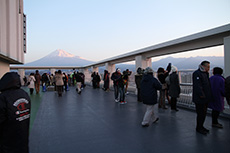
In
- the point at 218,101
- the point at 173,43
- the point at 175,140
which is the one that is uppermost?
the point at 173,43

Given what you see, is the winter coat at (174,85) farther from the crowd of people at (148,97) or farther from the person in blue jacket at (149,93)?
the person in blue jacket at (149,93)

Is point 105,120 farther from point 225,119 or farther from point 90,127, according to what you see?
point 225,119

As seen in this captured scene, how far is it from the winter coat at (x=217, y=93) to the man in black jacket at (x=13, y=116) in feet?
14.5

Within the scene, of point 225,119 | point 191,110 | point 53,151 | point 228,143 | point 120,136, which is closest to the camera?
point 53,151

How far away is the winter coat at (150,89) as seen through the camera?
4457 millimetres

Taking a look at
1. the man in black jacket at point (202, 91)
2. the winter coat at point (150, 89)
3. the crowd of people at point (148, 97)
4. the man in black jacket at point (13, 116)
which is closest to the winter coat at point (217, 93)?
the crowd of people at point (148, 97)

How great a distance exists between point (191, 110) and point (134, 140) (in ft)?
12.7

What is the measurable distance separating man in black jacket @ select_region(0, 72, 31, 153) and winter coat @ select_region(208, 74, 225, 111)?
174 inches

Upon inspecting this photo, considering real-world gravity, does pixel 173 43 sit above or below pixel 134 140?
above

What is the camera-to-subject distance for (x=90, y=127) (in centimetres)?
452

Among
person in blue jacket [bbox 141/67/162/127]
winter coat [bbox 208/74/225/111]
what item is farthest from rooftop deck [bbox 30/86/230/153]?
winter coat [bbox 208/74/225/111]

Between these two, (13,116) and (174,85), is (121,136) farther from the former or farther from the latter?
(174,85)

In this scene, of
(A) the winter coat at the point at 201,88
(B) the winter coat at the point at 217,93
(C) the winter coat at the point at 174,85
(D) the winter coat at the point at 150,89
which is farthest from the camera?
(C) the winter coat at the point at 174,85

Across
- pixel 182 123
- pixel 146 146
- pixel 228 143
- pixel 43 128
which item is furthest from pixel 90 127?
pixel 228 143
